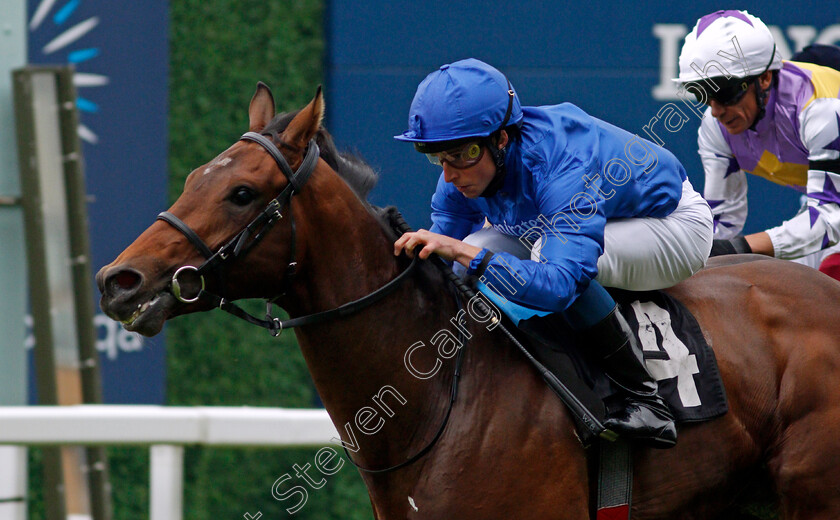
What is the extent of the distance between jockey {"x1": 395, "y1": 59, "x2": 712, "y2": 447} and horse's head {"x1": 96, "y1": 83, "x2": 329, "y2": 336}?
12.6 inches

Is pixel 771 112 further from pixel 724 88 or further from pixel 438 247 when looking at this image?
pixel 438 247

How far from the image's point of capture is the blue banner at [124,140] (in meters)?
4.80

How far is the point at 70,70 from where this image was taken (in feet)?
13.5

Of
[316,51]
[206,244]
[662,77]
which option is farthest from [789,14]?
[206,244]

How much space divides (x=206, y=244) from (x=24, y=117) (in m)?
1.96

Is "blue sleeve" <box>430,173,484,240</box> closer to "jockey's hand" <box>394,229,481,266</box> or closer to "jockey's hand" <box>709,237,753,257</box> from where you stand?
"jockey's hand" <box>394,229,481,266</box>

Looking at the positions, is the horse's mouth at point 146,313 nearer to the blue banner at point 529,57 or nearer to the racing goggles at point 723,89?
the racing goggles at point 723,89

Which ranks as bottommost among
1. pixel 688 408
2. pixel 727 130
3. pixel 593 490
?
pixel 593 490

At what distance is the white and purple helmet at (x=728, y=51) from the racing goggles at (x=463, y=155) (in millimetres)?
952

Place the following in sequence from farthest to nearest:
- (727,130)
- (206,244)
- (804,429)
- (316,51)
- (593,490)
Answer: (316,51) → (727,130) → (804,429) → (593,490) → (206,244)

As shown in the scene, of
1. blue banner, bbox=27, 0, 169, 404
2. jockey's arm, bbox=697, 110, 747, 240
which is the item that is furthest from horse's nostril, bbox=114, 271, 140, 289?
blue banner, bbox=27, 0, 169, 404

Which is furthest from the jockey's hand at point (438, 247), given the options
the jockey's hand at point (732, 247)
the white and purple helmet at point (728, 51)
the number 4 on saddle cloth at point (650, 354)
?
the jockey's hand at point (732, 247)

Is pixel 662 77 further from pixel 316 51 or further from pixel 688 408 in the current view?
pixel 688 408

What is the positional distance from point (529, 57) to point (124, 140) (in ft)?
6.54
